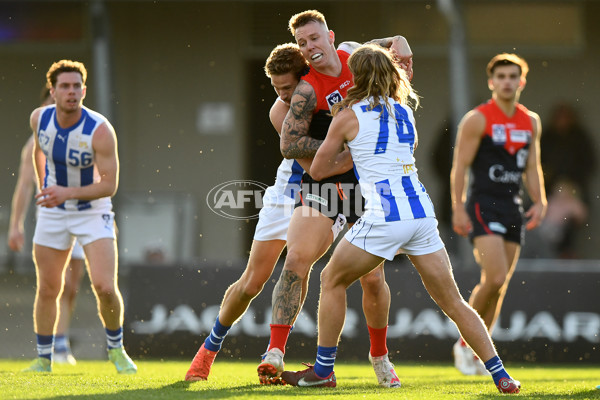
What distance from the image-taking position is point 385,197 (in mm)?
5852

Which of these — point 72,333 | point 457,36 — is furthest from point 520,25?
point 72,333

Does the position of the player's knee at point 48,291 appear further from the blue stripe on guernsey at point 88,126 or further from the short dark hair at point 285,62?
the short dark hair at point 285,62

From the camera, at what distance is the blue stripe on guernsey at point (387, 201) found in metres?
5.81

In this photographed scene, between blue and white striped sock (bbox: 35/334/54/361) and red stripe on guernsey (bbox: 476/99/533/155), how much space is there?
13.2 ft

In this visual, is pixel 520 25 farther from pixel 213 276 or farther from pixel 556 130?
pixel 213 276

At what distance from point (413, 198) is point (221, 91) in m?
10.5

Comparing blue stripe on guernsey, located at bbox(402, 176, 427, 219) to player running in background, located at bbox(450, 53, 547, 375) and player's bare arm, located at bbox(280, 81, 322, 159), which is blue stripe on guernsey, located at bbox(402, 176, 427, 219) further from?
player running in background, located at bbox(450, 53, 547, 375)

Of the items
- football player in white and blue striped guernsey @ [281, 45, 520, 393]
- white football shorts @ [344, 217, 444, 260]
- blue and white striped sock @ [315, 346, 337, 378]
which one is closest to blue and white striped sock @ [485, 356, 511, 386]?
football player in white and blue striped guernsey @ [281, 45, 520, 393]

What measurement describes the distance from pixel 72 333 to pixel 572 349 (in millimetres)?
5883

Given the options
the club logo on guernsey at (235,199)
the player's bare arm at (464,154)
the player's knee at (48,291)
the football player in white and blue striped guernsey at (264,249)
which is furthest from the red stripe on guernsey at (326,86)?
the club logo on guernsey at (235,199)

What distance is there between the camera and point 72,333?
1222 centimetres

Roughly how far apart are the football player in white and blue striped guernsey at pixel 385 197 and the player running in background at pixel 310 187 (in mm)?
433

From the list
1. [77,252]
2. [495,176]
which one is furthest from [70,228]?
[495,176]

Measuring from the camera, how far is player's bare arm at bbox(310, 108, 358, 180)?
5.87 m
